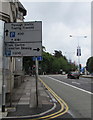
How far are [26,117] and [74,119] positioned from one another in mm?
1702

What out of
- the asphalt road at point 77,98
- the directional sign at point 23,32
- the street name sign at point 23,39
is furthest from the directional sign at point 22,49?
the asphalt road at point 77,98

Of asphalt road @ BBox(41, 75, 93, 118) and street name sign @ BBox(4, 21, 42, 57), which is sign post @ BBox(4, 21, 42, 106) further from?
asphalt road @ BBox(41, 75, 93, 118)

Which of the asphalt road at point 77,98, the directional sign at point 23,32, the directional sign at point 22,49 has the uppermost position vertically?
the directional sign at point 23,32

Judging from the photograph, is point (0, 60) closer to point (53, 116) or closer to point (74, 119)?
point (53, 116)

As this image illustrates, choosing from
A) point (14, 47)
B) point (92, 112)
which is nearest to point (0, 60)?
point (14, 47)

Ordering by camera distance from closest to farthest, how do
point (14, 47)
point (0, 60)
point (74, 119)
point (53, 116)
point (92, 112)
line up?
1. point (74, 119)
2. point (53, 116)
3. point (92, 112)
4. point (14, 47)
5. point (0, 60)

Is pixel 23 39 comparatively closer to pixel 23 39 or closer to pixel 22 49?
pixel 23 39

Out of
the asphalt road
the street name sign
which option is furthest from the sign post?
the asphalt road

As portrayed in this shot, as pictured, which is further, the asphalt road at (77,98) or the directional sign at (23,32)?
the directional sign at (23,32)

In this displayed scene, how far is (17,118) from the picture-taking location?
22.1 ft

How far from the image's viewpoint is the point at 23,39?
8.96m

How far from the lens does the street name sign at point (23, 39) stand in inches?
352

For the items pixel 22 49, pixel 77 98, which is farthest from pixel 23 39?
pixel 77 98

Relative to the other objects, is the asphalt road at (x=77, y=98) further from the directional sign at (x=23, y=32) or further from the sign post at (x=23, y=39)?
the directional sign at (x=23, y=32)
